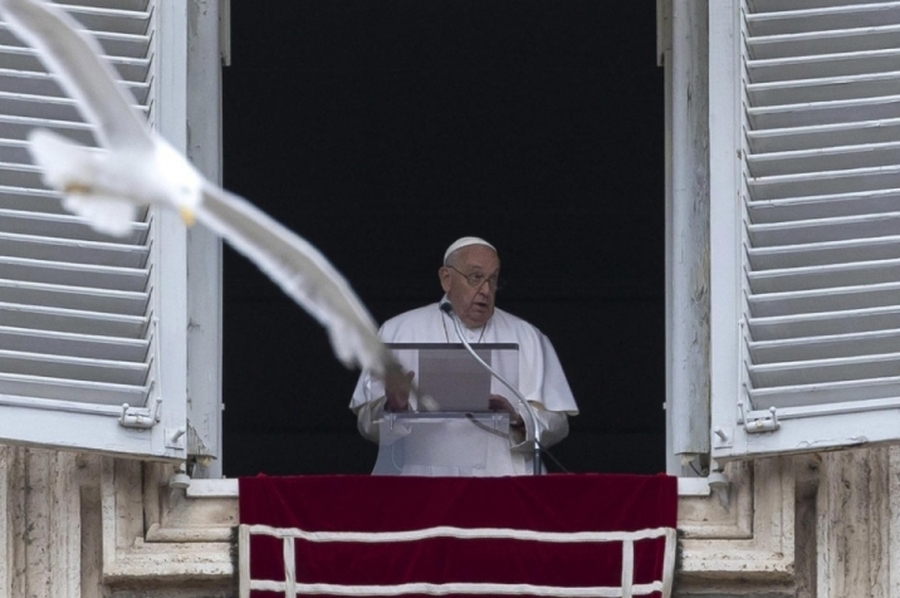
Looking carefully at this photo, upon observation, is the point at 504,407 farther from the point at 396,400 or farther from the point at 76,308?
the point at 76,308

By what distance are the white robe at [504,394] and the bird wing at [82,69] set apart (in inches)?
75.4

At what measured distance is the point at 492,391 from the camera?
25.8 feet

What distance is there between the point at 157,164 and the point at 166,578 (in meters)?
1.74

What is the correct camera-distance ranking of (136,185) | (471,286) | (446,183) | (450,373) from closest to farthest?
(136,185) < (450,373) < (471,286) < (446,183)

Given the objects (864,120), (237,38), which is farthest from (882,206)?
(237,38)

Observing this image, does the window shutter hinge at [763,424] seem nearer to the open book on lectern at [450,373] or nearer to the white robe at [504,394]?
the open book on lectern at [450,373]

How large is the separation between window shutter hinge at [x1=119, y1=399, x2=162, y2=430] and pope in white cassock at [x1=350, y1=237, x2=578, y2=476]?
0.64m

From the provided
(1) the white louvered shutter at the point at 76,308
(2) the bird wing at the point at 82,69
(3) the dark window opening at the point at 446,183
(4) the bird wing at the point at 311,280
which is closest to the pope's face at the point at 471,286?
(1) the white louvered shutter at the point at 76,308

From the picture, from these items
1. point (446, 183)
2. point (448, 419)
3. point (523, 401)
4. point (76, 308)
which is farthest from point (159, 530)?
point (446, 183)

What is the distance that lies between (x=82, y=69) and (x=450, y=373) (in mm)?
1990

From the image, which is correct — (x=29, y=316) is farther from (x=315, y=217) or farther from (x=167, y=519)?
(x=315, y=217)

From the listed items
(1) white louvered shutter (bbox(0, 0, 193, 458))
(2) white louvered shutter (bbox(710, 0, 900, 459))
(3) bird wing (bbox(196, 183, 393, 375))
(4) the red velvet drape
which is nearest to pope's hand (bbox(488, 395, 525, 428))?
(4) the red velvet drape

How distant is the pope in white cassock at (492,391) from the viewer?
7715 mm

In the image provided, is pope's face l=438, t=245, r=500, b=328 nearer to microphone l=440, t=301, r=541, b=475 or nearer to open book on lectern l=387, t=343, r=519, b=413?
microphone l=440, t=301, r=541, b=475
